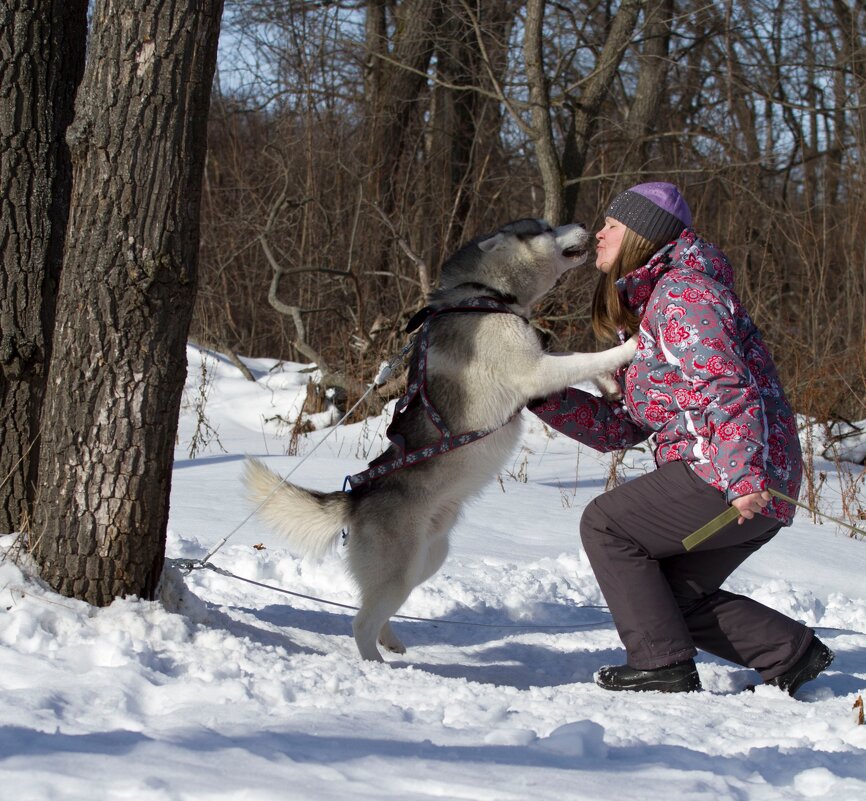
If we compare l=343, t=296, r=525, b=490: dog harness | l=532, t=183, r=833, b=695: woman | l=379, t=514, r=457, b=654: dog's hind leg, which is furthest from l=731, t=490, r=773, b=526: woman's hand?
l=379, t=514, r=457, b=654: dog's hind leg

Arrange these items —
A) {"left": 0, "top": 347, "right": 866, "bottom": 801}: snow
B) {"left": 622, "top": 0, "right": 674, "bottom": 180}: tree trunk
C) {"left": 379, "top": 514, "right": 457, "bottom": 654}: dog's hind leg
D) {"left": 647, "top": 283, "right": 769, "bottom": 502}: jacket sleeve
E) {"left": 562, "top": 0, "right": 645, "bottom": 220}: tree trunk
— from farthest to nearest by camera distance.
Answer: {"left": 622, "top": 0, "right": 674, "bottom": 180}: tree trunk, {"left": 562, "top": 0, "right": 645, "bottom": 220}: tree trunk, {"left": 379, "top": 514, "right": 457, "bottom": 654}: dog's hind leg, {"left": 647, "top": 283, "right": 769, "bottom": 502}: jacket sleeve, {"left": 0, "top": 347, "right": 866, "bottom": 801}: snow

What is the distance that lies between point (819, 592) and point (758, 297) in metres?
4.91

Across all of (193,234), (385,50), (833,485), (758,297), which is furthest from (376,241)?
(193,234)

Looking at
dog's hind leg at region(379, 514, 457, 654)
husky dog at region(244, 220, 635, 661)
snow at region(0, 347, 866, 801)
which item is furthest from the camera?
dog's hind leg at region(379, 514, 457, 654)

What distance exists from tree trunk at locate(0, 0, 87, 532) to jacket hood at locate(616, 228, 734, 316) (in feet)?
6.37

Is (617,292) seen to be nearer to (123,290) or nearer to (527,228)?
(527,228)

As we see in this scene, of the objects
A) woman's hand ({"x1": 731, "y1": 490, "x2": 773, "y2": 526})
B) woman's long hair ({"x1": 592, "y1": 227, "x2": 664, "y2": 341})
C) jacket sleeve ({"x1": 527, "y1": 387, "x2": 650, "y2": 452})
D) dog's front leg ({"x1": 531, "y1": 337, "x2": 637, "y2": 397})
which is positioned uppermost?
woman's long hair ({"x1": 592, "y1": 227, "x2": 664, "y2": 341})

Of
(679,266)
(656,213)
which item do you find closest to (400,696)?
(679,266)

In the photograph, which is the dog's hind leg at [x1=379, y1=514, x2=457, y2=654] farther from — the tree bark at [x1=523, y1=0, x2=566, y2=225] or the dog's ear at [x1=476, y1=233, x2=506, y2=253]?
the tree bark at [x1=523, y1=0, x2=566, y2=225]

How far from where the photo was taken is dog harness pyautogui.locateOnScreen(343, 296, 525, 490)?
3432 millimetres

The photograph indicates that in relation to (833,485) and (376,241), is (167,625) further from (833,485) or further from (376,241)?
(376,241)

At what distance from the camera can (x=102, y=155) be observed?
2762 mm

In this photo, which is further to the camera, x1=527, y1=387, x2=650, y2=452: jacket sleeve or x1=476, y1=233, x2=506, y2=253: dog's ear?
x1=476, y1=233, x2=506, y2=253: dog's ear

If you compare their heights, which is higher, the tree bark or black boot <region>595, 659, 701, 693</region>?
the tree bark
